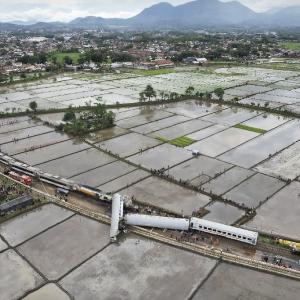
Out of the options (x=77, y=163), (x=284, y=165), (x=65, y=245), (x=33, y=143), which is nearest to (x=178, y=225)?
(x=65, y=245)

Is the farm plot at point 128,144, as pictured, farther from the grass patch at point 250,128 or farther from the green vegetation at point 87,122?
the grass patch at point 250,128

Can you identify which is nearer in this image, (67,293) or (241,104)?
(67,293)

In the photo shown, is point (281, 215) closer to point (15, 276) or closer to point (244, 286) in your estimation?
point (244, 286)

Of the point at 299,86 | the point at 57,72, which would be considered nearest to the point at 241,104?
the point at 299,86

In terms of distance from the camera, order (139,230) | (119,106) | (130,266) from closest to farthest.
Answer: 1. (130,266)
2. (139,230)
3. (119,106)

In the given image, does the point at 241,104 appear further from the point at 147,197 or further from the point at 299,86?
the point at 147,197

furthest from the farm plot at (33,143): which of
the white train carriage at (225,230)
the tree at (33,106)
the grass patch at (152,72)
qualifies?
the grass patch at (152,72)
